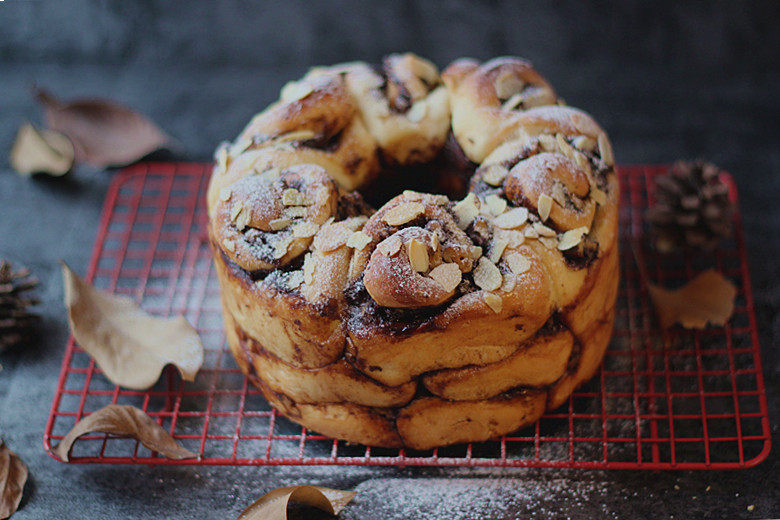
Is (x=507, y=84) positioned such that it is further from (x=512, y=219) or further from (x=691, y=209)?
(x=691, y=209)

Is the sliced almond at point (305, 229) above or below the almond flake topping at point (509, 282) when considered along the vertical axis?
above

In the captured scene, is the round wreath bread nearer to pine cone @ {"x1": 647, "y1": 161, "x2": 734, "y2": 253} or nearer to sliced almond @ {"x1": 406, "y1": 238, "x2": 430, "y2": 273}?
sliced almond @ {"x1": 406, "y1": 238, "x2": 430, "y2": 273}

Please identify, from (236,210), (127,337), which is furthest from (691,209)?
(127,337)

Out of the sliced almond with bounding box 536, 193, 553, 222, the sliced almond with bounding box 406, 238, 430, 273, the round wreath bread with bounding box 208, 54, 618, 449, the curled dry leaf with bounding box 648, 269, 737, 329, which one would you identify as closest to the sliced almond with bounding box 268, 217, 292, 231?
the round wreath bread with bounding box 208, 54, 618, 449

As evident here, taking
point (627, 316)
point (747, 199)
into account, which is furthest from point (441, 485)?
point (747, 199)

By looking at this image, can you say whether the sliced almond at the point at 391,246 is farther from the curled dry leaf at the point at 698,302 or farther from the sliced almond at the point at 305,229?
the curled dry leaf at the point at 698,302

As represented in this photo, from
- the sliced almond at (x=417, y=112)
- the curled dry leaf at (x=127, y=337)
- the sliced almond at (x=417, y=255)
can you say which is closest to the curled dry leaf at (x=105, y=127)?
the curled dry leaf at (x=127, y=337)
